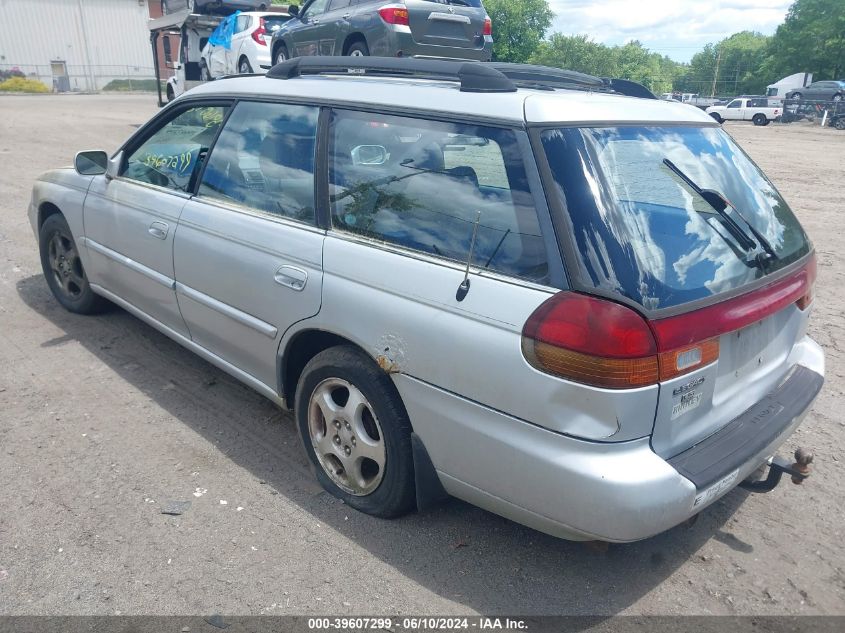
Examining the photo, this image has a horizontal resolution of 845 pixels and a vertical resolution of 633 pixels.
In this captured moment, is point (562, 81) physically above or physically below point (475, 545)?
above

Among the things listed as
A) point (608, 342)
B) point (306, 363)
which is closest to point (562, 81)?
point (608, 342)

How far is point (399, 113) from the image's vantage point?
290cm

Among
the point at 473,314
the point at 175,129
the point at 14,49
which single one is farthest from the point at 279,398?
the point at 14,49

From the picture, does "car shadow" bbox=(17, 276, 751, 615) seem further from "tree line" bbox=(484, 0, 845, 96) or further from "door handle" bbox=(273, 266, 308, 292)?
"tree line" bbox=(484, 0, 845, 96)

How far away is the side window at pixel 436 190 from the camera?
2.46 meters

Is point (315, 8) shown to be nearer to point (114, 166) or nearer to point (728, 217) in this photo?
point (114, 166)

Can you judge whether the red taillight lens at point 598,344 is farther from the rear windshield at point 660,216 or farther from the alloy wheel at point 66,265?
the alloy wheel at point 66,265

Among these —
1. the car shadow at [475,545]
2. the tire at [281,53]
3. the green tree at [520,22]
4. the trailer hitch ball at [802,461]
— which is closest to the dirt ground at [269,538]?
the car shadow at [475,545]

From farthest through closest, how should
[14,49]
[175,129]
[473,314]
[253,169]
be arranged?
[14,49], [175,129], [253,169], [473,314]

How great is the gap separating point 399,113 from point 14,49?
218 ft

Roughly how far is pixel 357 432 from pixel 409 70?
162cm

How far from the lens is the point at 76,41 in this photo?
192 feet

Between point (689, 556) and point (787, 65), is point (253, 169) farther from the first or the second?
point (787, 65)

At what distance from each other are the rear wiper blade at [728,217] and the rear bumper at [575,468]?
0.66m
